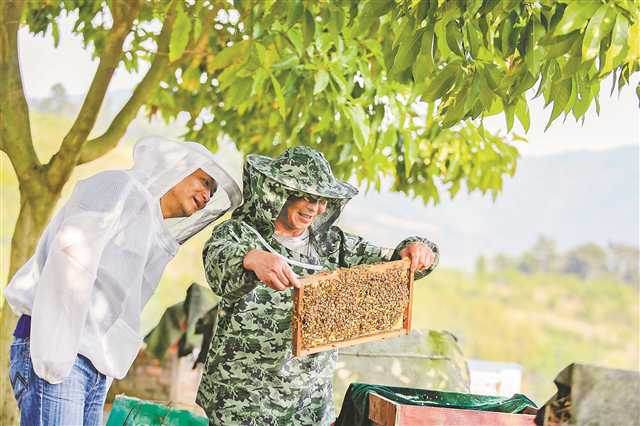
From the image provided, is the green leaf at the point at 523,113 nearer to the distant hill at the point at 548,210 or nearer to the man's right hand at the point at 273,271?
the man's right hand at the point at 273,271

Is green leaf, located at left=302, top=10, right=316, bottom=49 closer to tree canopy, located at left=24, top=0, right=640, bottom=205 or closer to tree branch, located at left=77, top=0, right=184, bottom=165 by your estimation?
tree canopy, located at left=24, top=0, right=640, bottom=205

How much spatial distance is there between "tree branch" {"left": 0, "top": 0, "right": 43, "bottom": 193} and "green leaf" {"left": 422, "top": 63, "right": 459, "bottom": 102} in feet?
8.49

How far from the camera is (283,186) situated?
8.62 feet

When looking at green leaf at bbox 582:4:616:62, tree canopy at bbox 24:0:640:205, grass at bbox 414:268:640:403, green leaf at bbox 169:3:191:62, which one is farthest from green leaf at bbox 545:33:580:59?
grass at bbox 414:268:640:403

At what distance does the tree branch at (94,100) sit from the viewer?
4609 mm

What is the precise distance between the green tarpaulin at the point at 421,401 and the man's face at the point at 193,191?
2.37 feet

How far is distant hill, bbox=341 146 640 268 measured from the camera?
19.8m

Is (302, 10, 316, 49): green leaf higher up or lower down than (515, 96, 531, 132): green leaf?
higher up

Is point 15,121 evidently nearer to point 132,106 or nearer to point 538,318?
point 132,106

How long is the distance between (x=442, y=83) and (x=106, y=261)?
107 centimetres

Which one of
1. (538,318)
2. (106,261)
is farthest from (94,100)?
(538,318)

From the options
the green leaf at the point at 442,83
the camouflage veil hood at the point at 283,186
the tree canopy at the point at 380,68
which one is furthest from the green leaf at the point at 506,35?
the camouflage veil hood at the point at 283,186

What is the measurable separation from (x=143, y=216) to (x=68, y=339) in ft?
1.30

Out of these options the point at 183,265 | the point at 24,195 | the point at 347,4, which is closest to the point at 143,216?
the point at 347,4
